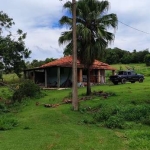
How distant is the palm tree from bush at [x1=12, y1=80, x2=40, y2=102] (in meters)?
4.60

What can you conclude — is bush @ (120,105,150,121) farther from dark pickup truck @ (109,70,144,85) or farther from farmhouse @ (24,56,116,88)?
dark pickup truck @ (109,70,144,85)

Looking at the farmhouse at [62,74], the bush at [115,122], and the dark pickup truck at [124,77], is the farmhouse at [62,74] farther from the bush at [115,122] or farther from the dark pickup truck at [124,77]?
the bush at [115,122]

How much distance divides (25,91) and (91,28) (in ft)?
25.5

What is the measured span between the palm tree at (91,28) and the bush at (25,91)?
4.60 m

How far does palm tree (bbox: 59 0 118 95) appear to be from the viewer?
2275 cm

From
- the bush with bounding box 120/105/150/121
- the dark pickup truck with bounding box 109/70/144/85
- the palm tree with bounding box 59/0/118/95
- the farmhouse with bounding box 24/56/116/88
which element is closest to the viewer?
the bush with bounding box 120/105/150/121

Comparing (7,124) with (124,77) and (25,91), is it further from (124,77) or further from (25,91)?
(124,77)

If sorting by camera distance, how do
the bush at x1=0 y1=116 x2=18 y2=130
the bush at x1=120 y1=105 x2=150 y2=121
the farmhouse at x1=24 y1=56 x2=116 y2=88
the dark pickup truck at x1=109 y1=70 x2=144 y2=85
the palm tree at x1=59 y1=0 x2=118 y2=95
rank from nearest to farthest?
the bush at x1=0 y1=116 x2=18 y2=130 → the bush at x1=120 y1=105 x2=150 y2=121 → the palm tree at x1=59 y1=0 x2=118 y2=95 → the dark pickup truck at x1=109 y1=70 x2=144 y2=85 → the farmhouse at x1=24 y1=56 x2=116 y2=88

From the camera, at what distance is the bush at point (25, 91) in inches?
914

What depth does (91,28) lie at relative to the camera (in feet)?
76.6

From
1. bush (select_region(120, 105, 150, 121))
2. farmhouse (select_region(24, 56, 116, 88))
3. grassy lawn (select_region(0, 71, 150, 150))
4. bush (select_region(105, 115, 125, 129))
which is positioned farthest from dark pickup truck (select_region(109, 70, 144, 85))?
bush (select_region(105, 115, 125, 129))

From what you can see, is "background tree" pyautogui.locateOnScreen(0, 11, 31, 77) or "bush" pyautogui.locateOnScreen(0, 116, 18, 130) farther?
"background tree" pyautogui.locateOnScreen(0, 11, 31, 77)

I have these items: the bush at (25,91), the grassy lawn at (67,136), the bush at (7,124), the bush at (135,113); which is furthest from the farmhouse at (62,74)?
the bush at (7,124)

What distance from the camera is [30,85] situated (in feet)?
80.1
